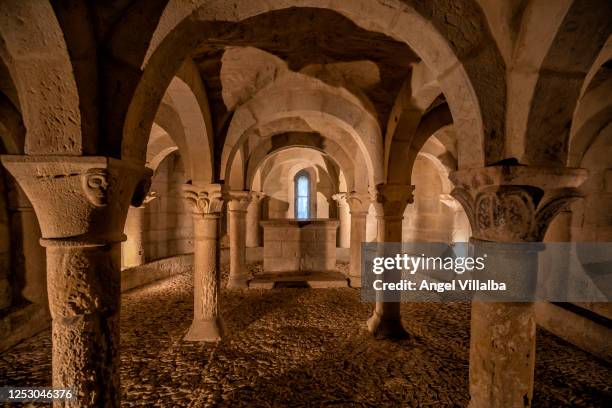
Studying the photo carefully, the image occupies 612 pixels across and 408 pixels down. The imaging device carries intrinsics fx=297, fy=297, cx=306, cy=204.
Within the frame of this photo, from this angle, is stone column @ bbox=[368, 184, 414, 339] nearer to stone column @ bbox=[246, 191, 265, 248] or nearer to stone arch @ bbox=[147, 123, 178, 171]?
stone arch @ bbox=[147, 123, 178, 171]

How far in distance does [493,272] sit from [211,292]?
369cm

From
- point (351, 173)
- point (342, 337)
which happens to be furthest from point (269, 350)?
point (351, 173)

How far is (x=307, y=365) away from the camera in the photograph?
12.2 ft

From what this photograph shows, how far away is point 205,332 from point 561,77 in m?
4.72

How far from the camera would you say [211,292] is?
4.38 m

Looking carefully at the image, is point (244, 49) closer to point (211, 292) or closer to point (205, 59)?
point (205, 59)

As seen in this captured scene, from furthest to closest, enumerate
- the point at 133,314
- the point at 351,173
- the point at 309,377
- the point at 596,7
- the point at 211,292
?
the point at 351,173, the point at 133,314, the point at 211,292, the point at 309,377, the point at 596,7

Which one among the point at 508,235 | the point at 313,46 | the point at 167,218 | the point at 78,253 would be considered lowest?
the point at 167,218

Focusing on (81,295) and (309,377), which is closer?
(81,295)

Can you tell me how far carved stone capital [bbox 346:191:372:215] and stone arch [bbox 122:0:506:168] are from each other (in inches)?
223

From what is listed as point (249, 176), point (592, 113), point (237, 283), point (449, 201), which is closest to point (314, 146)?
point (249, 176)

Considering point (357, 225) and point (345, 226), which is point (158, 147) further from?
point (345, 226)

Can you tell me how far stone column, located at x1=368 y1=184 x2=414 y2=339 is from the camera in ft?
14.3

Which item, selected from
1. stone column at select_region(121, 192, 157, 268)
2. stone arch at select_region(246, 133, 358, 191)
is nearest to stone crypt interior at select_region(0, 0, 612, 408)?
stone arch at select_region(246, 133, 358, 191)
